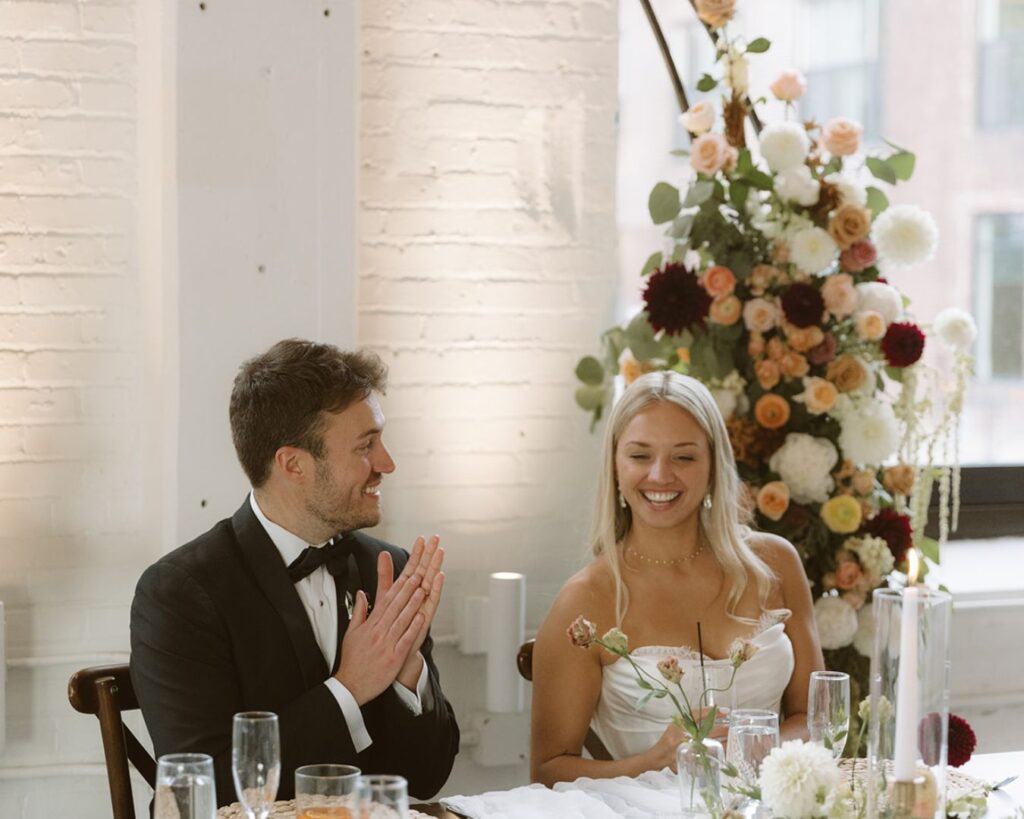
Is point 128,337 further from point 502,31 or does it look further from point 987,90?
point 987,90

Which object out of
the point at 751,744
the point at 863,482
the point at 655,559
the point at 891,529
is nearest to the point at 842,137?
the point at 863,482

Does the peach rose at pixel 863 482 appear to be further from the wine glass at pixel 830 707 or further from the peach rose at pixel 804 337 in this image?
the wine glass at pixel 830 707

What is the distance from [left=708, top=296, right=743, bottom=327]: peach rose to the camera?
10.9 feet

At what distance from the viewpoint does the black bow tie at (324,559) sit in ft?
8.66

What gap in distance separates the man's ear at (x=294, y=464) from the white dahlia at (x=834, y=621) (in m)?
1.32

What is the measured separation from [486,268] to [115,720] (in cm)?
149

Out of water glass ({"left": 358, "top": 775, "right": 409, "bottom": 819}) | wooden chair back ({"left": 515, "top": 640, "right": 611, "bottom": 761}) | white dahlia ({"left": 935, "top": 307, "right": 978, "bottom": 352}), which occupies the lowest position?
wooden chair back ({"left": 515, "top": 640, "right": 611, "bottom": 761})

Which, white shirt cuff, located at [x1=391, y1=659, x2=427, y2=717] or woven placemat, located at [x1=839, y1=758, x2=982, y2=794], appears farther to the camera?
white shirt cuff, located at [x1=391, y1=659, x2=427, y2=717]

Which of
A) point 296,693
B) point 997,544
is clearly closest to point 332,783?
point 296,693

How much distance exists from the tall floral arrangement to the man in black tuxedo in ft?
3.03

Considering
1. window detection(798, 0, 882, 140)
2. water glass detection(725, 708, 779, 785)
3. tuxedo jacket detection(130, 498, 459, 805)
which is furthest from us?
window detection(798, 0, 882, 140)

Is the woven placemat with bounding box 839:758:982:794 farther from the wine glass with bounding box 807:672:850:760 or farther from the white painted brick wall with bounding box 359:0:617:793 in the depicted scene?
the white painted brick wall with bounding box 359:0:617:793

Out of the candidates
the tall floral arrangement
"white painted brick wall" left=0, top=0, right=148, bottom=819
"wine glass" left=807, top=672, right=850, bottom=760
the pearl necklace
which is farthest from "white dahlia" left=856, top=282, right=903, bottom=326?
"white painted brick wall" left=0, top=0, right=148, bottom=819

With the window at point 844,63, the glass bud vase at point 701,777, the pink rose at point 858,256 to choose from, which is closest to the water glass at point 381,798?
the glass bud vase at point 701,777
